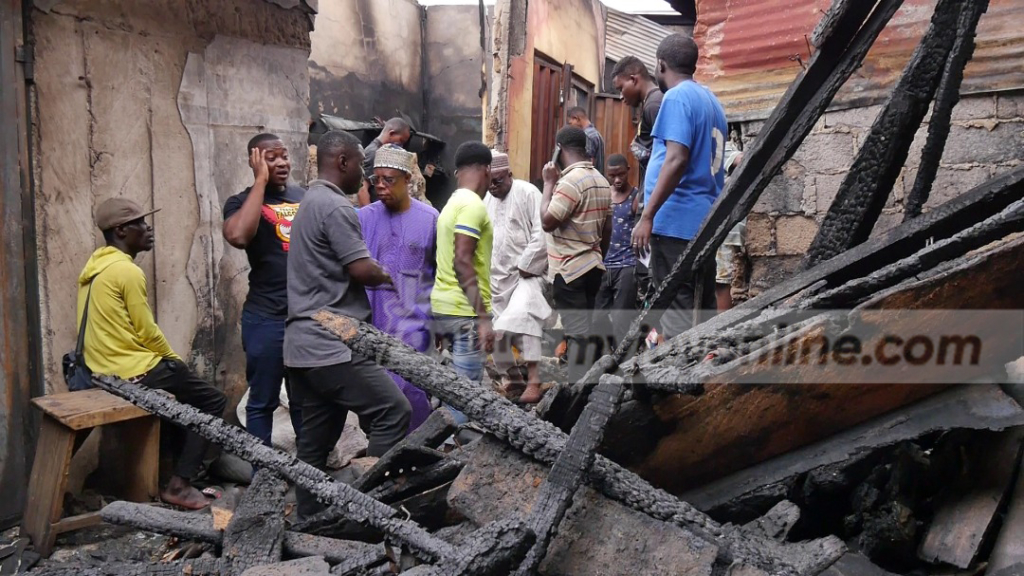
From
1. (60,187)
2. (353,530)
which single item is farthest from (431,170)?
(353,530)

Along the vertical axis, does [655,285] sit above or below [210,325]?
above

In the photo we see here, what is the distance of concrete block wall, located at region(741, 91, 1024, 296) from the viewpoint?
4.38 m

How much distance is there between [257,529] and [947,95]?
333cm

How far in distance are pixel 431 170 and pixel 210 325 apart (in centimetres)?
697

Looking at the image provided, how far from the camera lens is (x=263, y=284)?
14.2 ft

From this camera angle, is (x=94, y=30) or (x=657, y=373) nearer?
(x=657, y=373)

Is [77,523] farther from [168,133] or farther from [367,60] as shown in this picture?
[367,60]

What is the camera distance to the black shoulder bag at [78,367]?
3982 millimetres

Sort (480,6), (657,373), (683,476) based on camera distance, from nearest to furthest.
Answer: (657,373) → (683,476) → (480,6)

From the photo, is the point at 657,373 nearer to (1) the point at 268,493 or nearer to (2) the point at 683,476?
(2) the point at 683,476

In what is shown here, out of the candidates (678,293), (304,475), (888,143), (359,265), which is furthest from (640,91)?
(304,475)

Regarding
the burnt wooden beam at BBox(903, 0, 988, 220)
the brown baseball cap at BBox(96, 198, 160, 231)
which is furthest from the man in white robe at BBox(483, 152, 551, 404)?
the burnt wooden beam at BBox(903, 0, 988, 220)

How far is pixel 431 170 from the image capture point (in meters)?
11.6

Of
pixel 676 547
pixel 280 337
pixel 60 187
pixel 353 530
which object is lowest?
pixel 353 530
